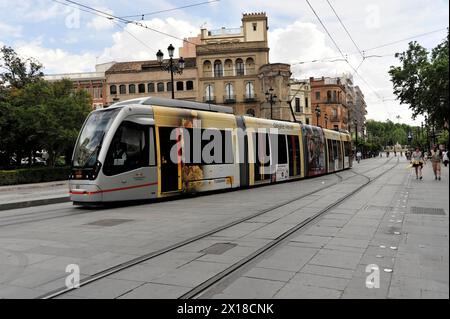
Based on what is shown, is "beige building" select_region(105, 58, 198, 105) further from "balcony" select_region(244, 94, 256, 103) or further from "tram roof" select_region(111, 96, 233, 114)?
"tram roof" select_region(111, 96, 233, 114)

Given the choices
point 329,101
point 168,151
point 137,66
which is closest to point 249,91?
point 137,66

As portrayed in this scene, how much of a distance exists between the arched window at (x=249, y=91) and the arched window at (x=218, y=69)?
16.8 feet

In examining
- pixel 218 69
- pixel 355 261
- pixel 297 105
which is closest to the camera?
pixel 355 261

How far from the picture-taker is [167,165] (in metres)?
14.0

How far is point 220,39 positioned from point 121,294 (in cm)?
7880

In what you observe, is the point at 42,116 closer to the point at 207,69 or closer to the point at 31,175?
the point at 31,175

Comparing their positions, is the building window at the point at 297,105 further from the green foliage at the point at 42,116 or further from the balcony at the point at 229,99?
the green foliage at the point at 42,116

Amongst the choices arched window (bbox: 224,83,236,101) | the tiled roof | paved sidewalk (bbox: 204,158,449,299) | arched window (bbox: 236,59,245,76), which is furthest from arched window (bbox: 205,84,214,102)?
paved sidewalk (bbox: 204,158,449,299)

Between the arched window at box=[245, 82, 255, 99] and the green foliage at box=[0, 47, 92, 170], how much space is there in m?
40.1

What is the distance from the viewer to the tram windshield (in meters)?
12.4

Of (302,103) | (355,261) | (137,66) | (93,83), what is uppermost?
(137,66)

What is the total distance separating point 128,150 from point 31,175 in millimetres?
20677

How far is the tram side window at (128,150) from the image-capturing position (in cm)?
1241
